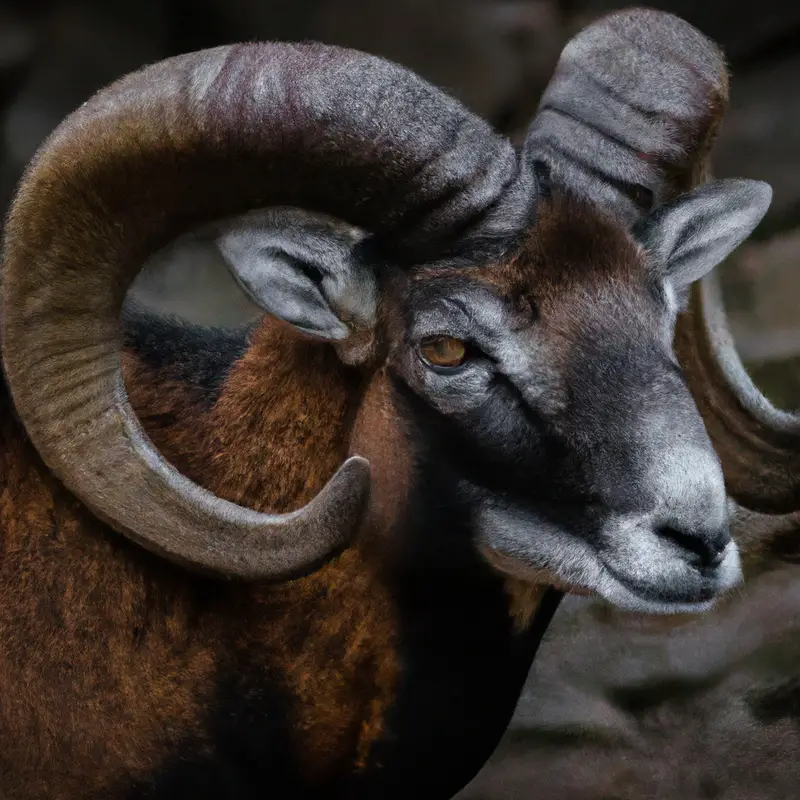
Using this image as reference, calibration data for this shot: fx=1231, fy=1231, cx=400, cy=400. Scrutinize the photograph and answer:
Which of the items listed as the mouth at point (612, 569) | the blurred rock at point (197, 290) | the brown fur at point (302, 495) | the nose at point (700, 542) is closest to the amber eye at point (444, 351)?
the brown fur at point (302, 495)

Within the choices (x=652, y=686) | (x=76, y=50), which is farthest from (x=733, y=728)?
(x=76, y=50)

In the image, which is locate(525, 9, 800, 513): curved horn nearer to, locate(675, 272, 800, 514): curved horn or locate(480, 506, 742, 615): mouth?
locate(675, 272, 800, 514): curved horn

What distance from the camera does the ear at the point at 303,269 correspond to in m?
3.47

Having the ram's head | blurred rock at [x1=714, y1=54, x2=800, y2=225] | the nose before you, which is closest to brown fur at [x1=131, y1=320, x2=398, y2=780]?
the ram's head

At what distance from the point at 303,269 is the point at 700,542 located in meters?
1.34

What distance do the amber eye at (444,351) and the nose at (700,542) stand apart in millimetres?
727

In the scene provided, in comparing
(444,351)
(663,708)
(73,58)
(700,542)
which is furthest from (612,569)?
(73,58)

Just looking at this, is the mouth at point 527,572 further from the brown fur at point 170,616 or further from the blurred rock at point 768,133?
the blurred rock at point 768,133

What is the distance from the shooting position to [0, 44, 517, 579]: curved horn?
10.5 feet

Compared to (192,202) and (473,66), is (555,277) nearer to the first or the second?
(192,202)

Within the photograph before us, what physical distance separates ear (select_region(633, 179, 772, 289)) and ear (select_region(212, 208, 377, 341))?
2.94 feet

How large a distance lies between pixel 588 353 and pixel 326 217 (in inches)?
32.6

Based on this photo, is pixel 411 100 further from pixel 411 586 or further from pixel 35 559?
pixel 35 559

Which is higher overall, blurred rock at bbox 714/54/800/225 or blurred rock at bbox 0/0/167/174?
blurred rock at bbox 714/54/800/225
